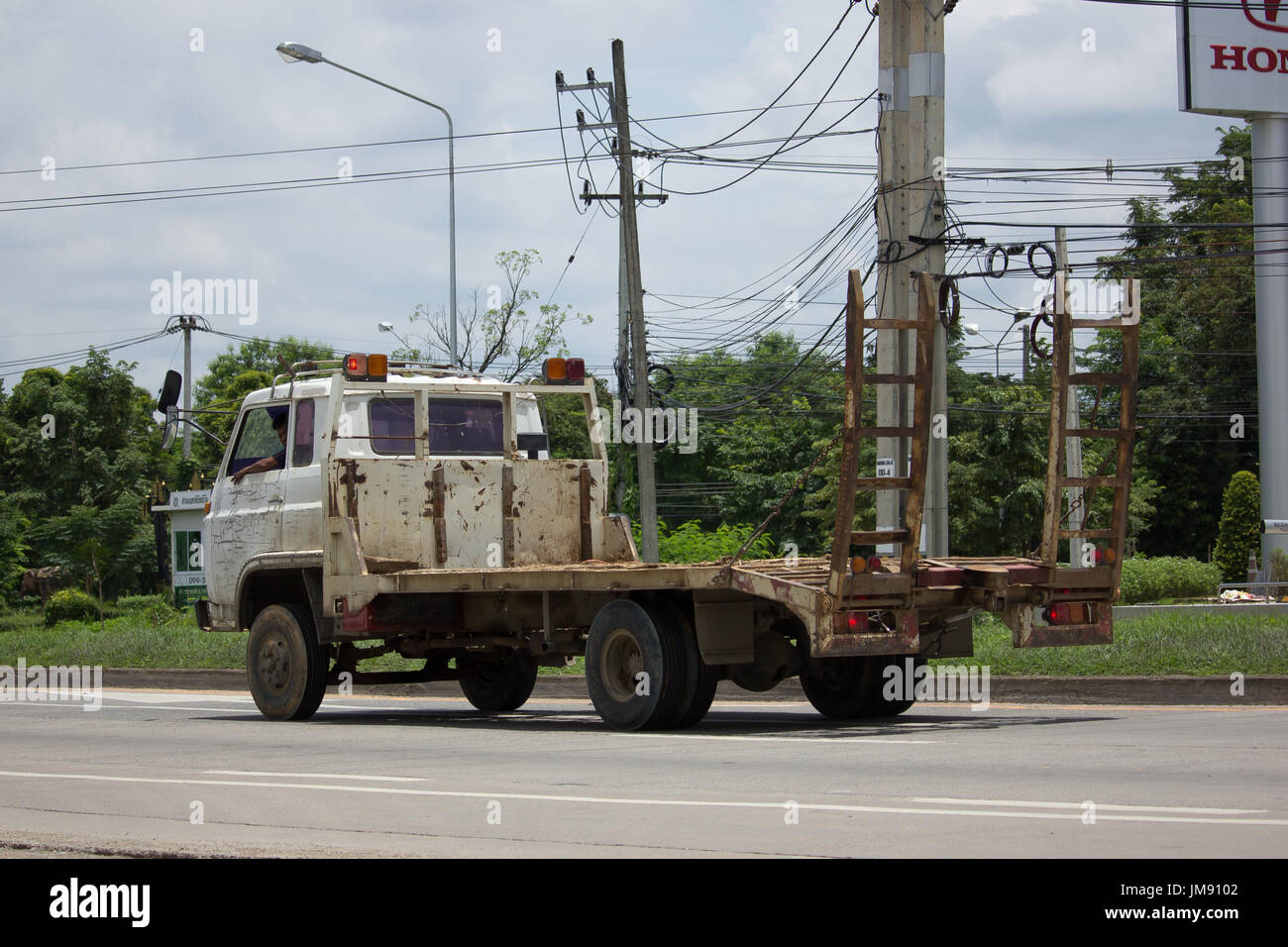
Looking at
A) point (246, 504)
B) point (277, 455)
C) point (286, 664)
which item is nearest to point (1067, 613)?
point (286, 664)

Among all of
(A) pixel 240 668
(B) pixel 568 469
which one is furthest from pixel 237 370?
(B) pixel 568 469

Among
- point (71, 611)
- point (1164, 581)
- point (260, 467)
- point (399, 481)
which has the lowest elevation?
point (71, 611)

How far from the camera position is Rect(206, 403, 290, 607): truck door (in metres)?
14.9

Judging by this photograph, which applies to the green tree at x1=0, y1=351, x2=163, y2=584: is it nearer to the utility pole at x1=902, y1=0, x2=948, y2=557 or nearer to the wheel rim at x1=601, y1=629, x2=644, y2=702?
the utility pole at x1=902, y1=0, x2=948, y2=557

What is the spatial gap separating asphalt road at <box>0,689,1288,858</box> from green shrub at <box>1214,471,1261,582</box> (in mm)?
30692

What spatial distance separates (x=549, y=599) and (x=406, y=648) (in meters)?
1.88

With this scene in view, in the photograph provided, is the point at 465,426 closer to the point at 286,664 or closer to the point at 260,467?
the point at 260,467

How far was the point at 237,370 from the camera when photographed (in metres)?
91.7

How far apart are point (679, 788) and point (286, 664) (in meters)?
6.90

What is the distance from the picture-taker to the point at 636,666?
12547mm

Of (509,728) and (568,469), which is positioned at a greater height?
(568,469)

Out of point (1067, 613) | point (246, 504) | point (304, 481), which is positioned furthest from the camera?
point (246, 504)
